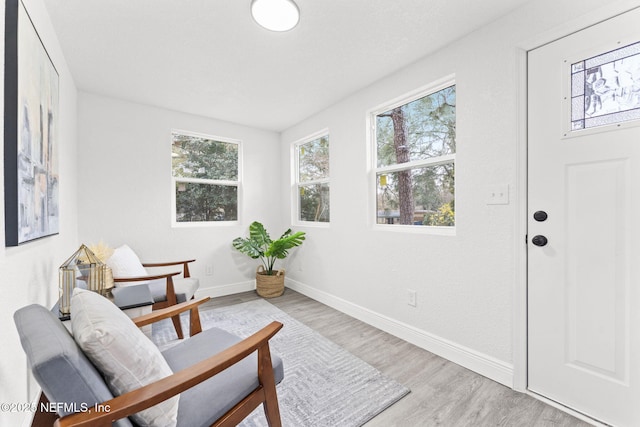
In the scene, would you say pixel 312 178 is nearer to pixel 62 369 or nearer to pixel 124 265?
pixel 124 265

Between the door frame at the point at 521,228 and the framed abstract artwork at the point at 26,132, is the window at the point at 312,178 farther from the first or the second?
the framed abstract artwork at the point at 26,132

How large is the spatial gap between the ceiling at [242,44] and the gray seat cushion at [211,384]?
195cm

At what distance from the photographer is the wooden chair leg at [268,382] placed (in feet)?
3.83

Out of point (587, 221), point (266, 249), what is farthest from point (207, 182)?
point (587, 221)

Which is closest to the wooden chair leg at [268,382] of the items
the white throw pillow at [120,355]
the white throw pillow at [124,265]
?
the white throw pillow at [120,355]

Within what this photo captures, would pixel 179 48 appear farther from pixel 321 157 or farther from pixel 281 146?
pixel 281 146

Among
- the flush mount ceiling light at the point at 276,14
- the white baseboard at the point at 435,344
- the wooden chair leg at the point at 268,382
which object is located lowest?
the white baseboard at the point at 435,344

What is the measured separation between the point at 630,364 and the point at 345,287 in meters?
2.08

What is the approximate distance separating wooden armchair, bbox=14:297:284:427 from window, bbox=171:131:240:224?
229 centimetres

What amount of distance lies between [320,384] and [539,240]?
159cm

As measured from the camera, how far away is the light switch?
1.75m

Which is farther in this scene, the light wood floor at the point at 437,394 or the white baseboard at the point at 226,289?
the white baseboard at the point at 226,289

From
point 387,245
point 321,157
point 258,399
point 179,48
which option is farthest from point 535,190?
point 179,48

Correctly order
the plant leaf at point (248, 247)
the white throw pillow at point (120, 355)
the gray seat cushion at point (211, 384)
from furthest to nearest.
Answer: the plant leaf at point (248, 247) → the gray seat cushion at point (211, 384) → the white throw pillow at point (120, 355)
